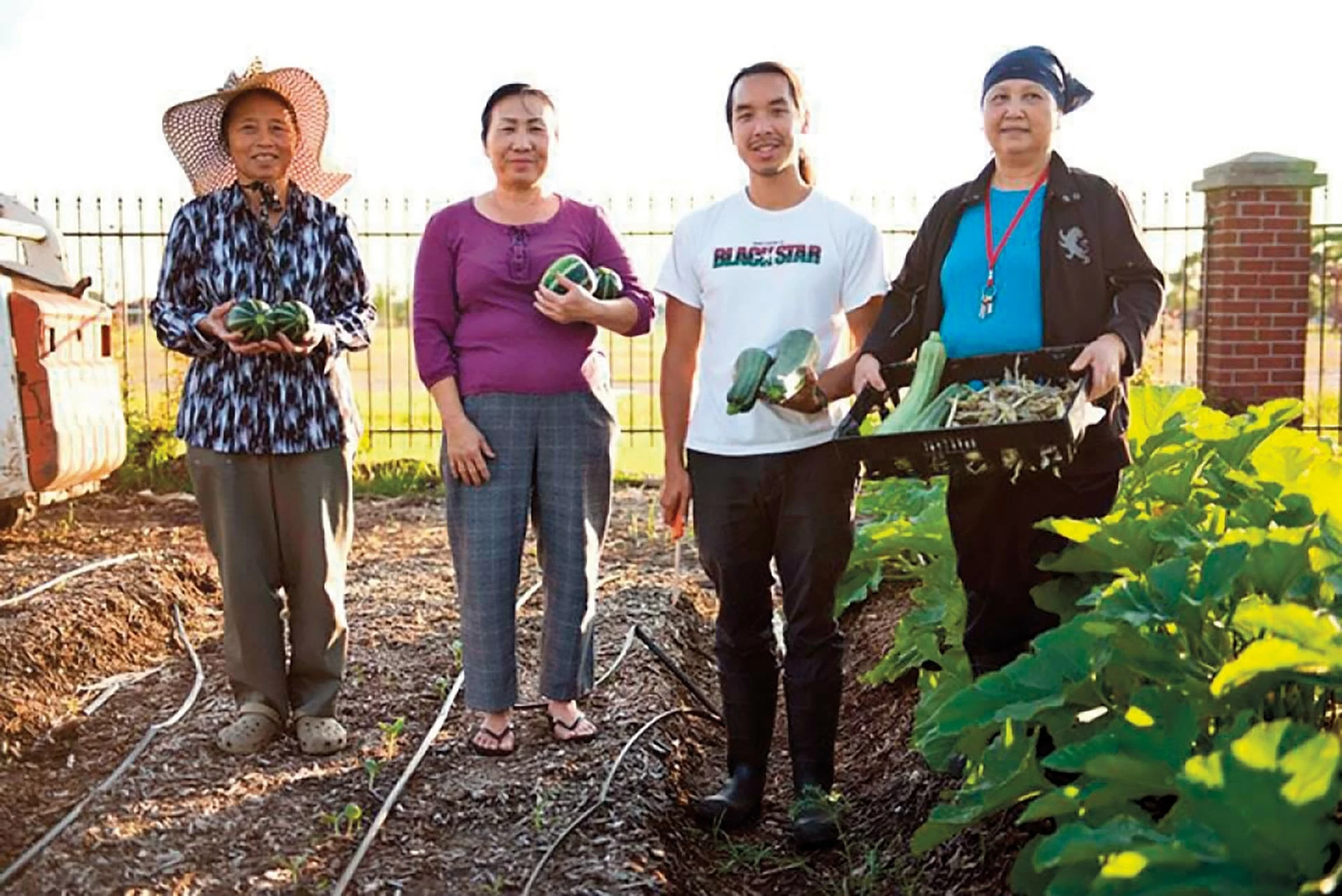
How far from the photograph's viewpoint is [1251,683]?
272 cm

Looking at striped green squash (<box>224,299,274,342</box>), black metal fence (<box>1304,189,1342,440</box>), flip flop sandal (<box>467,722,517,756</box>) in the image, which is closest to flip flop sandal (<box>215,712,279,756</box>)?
flip flop sandal (<box>467,722,517,756</box>)

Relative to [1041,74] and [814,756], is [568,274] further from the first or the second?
[814,756]

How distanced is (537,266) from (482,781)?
4.95 feet

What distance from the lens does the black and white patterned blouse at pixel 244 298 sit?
4.45 meters

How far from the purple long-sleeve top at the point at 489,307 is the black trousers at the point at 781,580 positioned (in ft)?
1.92

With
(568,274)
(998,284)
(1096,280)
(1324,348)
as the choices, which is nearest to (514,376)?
(568,274)

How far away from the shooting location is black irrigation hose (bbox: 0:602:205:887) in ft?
12.6

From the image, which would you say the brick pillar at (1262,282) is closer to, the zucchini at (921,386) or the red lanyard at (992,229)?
the red lanyard at (992,229)

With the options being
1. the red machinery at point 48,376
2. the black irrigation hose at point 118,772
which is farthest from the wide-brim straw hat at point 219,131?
the red machinery at point 48,376

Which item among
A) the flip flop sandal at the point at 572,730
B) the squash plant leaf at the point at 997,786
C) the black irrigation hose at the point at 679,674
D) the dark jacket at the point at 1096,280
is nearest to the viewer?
the squash plant leaf at the point at 997,786

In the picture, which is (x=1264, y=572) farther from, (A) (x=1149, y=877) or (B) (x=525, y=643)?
(B) (x=525, y=643)

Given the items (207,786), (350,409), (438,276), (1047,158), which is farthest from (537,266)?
(207,786)

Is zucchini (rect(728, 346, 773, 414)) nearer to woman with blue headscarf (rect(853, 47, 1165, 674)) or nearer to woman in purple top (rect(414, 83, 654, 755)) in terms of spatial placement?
woman with blue headscarf (rect(853, 47, 1165, 674))

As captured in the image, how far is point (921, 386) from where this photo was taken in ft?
11.8
